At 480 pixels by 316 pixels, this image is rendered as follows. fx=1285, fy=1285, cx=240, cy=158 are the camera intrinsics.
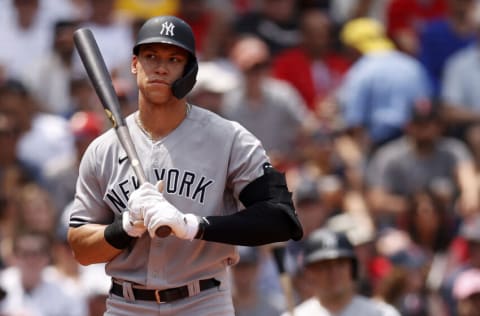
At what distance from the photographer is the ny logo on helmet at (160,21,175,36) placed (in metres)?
5.24

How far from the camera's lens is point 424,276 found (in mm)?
10016

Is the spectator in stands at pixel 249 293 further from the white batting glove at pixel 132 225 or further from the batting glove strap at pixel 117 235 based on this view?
the white batting glove at pixel 132 225

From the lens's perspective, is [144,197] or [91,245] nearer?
[144,197]

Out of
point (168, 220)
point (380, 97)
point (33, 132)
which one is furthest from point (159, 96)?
point (380, 97)

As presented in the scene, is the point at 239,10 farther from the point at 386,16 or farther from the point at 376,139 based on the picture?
the point at 376,139

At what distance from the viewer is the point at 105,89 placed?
555 centimetres

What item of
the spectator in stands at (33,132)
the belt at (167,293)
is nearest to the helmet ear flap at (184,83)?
the belt at (167,293)

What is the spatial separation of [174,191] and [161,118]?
1.07 feet

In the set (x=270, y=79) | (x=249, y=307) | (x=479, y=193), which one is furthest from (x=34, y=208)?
(x=479, y=193)

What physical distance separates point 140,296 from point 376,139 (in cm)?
664

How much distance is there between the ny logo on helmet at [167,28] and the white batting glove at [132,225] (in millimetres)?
750

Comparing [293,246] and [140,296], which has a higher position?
[293,246]

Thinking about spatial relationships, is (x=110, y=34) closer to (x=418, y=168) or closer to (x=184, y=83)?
(x=418, y=168)

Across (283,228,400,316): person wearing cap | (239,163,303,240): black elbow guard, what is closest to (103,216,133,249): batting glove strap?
(239,163,303,240): black elbow guard
